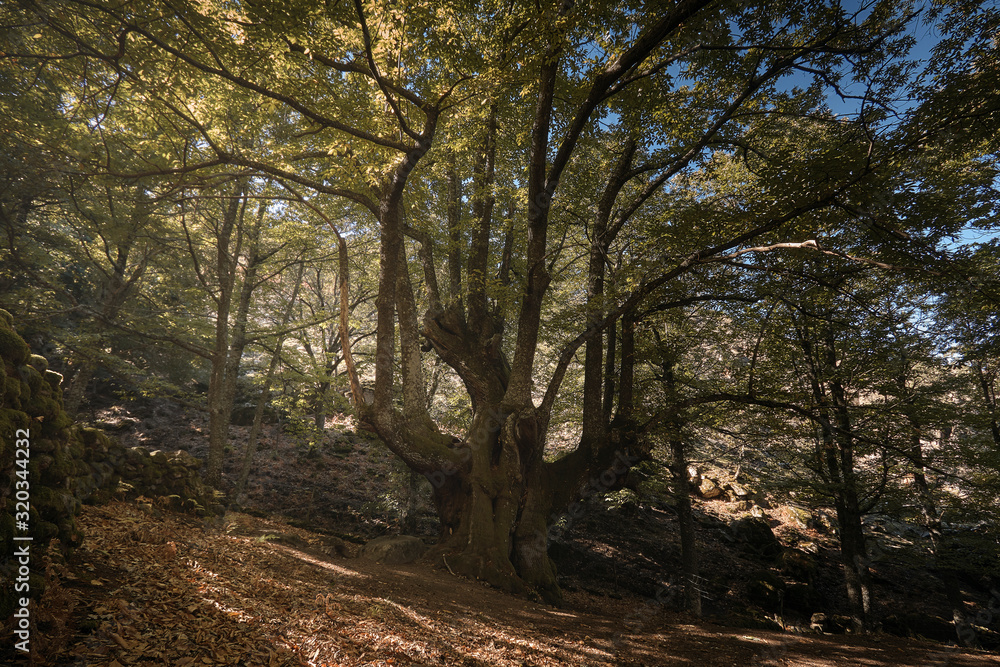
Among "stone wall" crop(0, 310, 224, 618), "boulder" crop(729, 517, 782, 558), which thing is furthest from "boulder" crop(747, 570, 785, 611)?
"stone wall" crop(0, 310, 224, 618)

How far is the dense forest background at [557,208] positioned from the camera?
Result: 5375 millimetres

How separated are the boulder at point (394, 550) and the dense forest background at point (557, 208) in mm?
660

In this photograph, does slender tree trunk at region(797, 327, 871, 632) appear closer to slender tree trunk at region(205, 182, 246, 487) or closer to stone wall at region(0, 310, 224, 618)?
stone wall at region(0, 310, 224, 618)

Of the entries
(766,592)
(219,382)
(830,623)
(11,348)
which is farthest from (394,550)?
(830,623)

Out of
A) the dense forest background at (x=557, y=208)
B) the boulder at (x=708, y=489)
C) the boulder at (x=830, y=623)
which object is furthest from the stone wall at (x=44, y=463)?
the boulder at (x=708, y=489)

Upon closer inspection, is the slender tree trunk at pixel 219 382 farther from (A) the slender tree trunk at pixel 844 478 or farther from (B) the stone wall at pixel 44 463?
(A) the slender tree trunk at pixel 844 478

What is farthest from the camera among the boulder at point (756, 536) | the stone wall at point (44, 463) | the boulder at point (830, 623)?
the boulder at point (756, 536)

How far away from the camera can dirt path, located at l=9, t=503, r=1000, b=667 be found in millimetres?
2781

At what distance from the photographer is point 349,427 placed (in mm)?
20109

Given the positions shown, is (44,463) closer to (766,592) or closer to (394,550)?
(394,550)

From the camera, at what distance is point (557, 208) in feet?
32.2

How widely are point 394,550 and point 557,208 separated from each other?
28.0 ft

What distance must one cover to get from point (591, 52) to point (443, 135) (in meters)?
4.19

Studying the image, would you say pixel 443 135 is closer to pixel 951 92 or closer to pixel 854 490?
pixel 951 92
